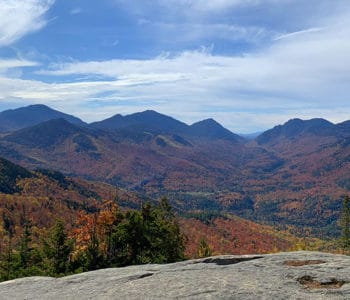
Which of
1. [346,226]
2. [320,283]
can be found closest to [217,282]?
[320,283]

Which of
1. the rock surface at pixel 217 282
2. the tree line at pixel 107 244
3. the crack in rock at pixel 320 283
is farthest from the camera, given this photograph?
the tree line at pixel 107 244

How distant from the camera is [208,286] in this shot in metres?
20.7

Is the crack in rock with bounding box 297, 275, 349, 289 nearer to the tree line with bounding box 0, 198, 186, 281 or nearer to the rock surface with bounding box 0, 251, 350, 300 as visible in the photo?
the rock surface with bounding box 0, 251, 350, 300

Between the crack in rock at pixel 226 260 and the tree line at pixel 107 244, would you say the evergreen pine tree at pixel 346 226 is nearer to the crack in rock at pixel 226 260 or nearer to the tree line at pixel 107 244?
the tree line at pixel 107 244

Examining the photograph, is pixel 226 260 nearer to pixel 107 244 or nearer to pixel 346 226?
pixel 107 244

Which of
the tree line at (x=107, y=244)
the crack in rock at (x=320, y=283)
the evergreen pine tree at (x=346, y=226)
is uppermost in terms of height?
the crack in rock at (x=320, y=283)

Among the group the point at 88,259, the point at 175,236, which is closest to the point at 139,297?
the point at 88,259

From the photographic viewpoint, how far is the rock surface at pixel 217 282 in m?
19.6

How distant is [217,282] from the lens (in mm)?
21203

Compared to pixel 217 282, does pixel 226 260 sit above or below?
below

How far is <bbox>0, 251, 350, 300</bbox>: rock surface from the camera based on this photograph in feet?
64.2

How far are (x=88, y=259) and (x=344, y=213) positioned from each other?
300 feet

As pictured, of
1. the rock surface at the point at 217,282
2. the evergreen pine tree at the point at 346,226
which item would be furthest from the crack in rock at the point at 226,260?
the evergreen pine tree at the point at 346,226

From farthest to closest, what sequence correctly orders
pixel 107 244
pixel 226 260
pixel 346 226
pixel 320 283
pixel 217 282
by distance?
1. pixel 346 226
2. pixel 107 244
3. pixel 226 260
4. pixel 217 282
5. pixel 320 283
